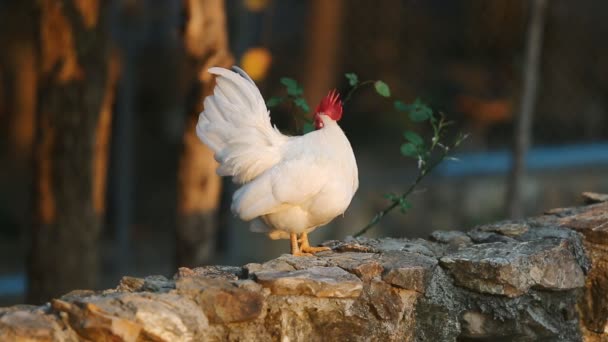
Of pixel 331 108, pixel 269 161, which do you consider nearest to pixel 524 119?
pixel 331 108

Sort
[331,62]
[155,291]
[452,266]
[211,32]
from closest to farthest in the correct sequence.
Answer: [155,291], [452,266], [211,32], [331,62]

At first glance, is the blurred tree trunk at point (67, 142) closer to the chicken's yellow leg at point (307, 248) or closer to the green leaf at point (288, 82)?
the green leaf at point (288, 82)

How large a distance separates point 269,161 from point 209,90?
119 inches

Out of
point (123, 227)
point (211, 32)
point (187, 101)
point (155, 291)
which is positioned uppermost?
point (211, 32)

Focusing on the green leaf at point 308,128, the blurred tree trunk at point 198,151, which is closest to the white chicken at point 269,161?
the green leaf at point 308,128

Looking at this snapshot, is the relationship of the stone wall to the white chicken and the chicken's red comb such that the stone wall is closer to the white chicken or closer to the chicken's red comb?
the white chicken

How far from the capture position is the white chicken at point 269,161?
140 inches

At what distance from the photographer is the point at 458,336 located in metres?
3.52

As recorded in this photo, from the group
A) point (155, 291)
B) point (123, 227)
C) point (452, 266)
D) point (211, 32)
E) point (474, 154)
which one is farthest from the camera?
point (474, 154)

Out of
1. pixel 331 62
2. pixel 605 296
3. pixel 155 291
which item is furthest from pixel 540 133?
pixel 155 291

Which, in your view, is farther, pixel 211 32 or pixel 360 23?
pixel 360 23

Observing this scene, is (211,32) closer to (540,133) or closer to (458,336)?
(458,336)

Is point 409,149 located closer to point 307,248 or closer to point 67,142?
point 307,248

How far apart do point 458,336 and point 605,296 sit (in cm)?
69
